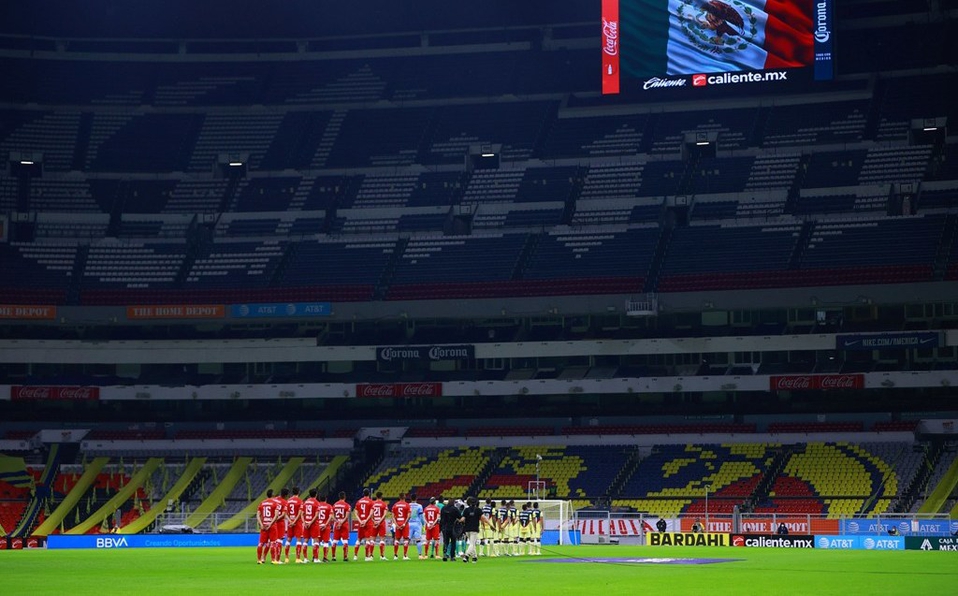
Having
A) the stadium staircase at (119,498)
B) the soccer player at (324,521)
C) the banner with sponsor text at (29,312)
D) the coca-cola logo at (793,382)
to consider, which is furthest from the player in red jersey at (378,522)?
the banner with sponsor text at (29,312)

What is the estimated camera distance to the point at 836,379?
7225cm

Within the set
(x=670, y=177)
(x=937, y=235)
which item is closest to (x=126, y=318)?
(x=670, y=177)

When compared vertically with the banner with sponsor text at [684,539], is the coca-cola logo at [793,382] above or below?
above

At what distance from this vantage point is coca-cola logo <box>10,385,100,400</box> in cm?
7994

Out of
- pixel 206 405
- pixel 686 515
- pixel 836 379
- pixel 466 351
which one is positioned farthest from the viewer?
pixel 206 405

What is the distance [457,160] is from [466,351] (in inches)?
605

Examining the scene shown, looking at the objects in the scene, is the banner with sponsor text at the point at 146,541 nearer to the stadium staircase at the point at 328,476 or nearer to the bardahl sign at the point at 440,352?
the stadium staircase at the point at 328,476

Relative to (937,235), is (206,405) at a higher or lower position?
lower

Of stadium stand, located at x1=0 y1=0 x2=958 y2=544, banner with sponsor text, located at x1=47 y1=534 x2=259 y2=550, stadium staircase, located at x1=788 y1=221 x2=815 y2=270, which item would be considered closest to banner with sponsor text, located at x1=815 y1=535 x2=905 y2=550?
stadium stand, located at x1=0 y1=0 x2=958 y2=544

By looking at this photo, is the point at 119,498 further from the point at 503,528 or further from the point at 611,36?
the point at 611,36

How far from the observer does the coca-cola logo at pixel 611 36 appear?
7319 cm

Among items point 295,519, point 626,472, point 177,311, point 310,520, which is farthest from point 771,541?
point 177,311

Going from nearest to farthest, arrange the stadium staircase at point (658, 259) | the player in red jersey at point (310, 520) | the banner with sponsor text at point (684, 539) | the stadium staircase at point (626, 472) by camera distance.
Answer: the player in red jersey at point (310, 520)
the banner with sponsor text at point (684, 539)
the stadium staircase at point (626, 472)
the stadium staircase at point (658, 259)

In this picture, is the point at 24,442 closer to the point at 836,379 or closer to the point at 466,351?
the point at 466,351
